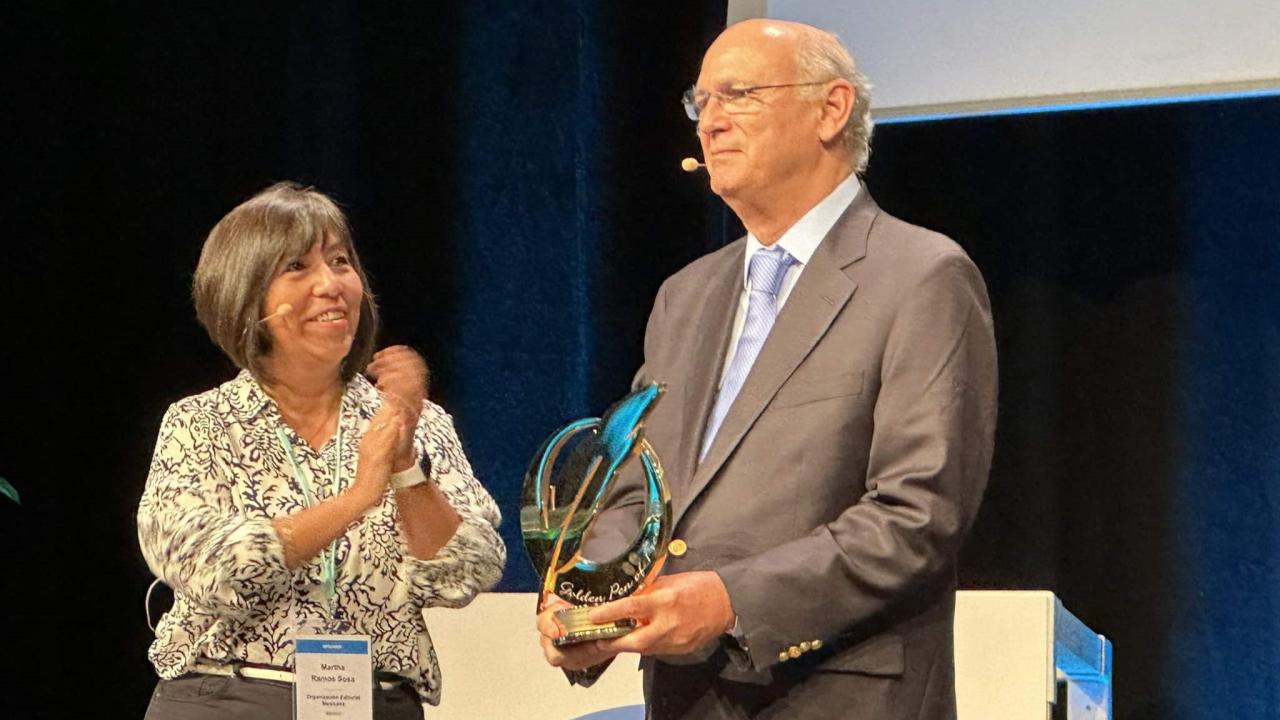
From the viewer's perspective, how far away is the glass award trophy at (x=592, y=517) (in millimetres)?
1652

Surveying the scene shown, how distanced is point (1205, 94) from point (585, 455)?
206 cm

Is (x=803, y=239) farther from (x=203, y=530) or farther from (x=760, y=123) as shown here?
(x=203, y=530)

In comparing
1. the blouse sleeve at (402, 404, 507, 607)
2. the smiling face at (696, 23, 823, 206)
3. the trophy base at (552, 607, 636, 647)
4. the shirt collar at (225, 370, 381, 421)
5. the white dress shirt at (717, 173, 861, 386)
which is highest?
the smiling face at (696, 23, 823, 206)

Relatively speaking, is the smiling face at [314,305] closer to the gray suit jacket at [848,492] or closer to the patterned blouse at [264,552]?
the patterned blouse at [264,552]

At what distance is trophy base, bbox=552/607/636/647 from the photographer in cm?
160

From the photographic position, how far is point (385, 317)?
394cm

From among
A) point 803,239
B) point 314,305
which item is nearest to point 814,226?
point 803,239

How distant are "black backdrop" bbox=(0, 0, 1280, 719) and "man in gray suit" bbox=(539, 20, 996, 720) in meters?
1.77

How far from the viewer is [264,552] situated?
217cm

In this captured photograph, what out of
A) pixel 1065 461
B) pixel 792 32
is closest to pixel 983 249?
pixel 1065 461

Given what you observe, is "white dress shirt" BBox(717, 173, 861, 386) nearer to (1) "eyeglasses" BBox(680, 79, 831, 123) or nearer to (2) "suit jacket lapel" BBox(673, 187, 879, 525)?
(2) "suit jacket lapel" BBox(673, 187, 879, 525)

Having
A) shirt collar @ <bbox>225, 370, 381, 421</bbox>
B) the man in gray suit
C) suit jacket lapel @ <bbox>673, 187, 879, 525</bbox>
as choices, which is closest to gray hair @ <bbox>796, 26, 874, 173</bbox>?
the man in gray suit

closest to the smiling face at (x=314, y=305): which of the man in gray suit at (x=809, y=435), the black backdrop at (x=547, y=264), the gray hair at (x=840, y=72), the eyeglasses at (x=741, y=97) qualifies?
the man in gray suit at (x=809, y=435)

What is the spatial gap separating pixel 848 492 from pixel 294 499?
3.10 ft
